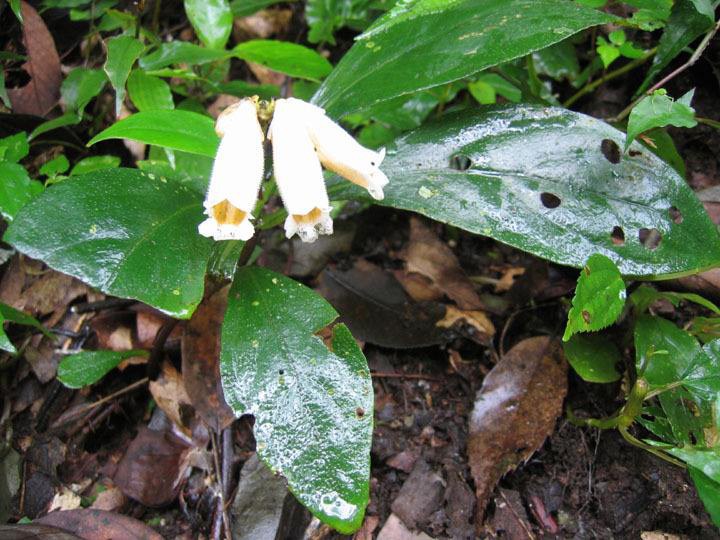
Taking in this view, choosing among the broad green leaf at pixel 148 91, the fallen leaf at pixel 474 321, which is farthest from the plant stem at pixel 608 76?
the broad green leaf at pixel 148 91

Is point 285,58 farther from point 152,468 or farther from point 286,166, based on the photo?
point 152,468

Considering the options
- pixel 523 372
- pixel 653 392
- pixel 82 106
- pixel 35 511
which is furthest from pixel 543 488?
pixel 82 106

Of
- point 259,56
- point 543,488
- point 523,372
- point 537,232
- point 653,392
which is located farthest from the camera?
point 259,56

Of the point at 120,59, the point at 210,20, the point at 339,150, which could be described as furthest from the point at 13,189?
the point at 339,150

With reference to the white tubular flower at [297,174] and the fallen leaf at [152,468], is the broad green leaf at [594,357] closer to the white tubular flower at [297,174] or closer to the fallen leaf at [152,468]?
the white tubular flower at [297,174]

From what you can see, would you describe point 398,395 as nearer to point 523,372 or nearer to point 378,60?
point 523,372

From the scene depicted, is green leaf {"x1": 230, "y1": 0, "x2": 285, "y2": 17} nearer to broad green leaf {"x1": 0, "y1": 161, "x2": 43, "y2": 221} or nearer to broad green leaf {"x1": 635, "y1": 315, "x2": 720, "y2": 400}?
broad green leaf {"x1": 0, "y1": 161, "x2": 43, "y2": 221}
